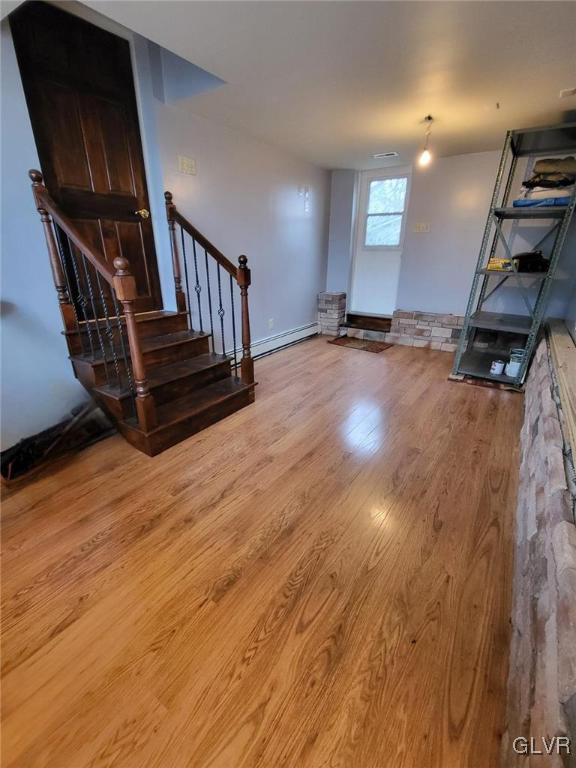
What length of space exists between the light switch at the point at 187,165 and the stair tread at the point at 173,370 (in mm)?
1541

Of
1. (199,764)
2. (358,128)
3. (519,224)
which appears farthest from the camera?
(519,224)

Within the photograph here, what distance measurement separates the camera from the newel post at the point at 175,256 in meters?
2.69

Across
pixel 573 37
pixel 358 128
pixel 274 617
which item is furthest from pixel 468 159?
pixel 274 617

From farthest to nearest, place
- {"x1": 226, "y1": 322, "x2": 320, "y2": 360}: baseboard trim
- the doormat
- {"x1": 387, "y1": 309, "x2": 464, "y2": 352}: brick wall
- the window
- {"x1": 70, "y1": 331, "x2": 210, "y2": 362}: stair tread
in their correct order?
the window, the doormat, {"x1": 387, "y1": 309, "x2": 464, "y2": 352}: brick wall, {"x1": 226, "y1": 322, "x2": 320, "y2": 360}: baseboard trim, {"x1": 70, "y1": 331, "x2": 210, "y2": 362}: stair tread

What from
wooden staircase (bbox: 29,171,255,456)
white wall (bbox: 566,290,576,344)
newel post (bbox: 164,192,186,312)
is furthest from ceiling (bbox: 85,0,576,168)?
white wall (bbox: 566,290,576,344)

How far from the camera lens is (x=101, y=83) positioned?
2.35 metres

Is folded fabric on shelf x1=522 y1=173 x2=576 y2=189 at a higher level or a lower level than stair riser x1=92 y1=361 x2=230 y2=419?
higher

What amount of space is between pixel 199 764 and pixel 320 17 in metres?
2.77

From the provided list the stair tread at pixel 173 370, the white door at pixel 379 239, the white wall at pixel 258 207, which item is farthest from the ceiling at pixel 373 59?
the stair tread at pixel 173 370

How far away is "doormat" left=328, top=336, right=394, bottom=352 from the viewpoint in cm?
439

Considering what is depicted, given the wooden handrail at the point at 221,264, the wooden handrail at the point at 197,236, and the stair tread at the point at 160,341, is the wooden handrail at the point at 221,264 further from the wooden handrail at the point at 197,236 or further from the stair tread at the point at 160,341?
the stair tread at the point at 160,341

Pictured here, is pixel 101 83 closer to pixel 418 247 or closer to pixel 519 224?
pixel 418 247

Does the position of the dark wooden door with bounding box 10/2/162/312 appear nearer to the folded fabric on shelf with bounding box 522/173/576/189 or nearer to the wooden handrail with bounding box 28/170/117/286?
the wooden handrail with bounding box 28/170/117/286

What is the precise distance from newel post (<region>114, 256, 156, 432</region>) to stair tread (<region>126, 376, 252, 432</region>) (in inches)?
4.4
